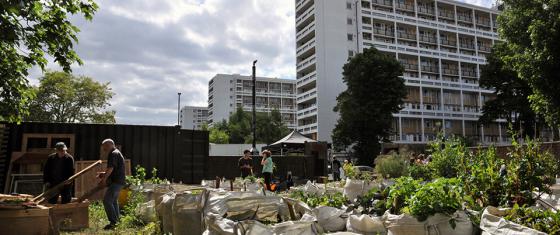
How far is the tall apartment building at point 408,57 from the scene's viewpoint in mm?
54938

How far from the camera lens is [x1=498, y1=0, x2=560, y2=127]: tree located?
56.4 ft

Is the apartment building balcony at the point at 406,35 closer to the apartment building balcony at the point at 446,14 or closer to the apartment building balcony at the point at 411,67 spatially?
the apartment building balcony at the point at 411,67

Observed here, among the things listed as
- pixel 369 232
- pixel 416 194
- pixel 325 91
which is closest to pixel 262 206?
pixel 369 232

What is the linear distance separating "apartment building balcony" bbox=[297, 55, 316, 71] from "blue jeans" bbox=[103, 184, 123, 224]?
5012cm

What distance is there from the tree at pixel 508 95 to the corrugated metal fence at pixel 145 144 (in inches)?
1368

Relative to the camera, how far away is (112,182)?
7871 millimetres

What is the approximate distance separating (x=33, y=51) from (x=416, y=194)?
256 inches

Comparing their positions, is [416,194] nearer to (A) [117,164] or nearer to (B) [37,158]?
(A) [117,164]

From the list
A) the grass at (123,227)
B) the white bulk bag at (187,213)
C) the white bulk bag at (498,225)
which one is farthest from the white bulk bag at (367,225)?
the grass at (123,227)

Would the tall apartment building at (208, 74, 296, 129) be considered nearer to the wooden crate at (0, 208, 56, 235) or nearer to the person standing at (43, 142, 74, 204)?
the person standing at (43, 142, 74, 204)

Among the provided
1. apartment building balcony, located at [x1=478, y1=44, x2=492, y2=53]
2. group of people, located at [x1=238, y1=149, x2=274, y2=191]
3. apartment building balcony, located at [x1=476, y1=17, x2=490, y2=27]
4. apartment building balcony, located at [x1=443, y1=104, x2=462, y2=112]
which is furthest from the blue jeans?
apartment building balcony, located at [x1=476, y1=17, x2=490, y2=27]

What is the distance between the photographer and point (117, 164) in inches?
313

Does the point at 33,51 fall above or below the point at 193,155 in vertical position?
above

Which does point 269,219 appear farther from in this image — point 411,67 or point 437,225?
point 411,67
